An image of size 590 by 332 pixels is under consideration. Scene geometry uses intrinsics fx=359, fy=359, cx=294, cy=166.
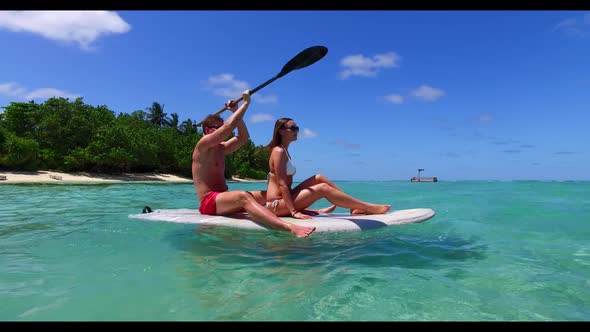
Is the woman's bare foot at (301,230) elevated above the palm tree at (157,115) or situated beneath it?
situated beneath

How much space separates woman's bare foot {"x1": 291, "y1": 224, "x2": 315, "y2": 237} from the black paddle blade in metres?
2.63

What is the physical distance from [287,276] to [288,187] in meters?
1.87

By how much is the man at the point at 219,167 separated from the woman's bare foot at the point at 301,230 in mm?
439

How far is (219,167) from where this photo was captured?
4996mm

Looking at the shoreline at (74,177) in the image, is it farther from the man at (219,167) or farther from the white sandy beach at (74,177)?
the man at (219,167)

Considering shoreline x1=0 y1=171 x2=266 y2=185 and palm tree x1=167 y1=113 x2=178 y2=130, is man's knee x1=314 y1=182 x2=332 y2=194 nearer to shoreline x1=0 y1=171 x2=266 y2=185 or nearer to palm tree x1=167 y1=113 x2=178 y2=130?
shoreline x1=0 y1=171 x2=266 y2=185

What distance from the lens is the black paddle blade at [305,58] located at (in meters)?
5.63

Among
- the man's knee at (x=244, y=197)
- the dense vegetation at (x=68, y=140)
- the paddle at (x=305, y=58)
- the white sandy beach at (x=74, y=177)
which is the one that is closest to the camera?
the man's knee at (x=244, y=197)

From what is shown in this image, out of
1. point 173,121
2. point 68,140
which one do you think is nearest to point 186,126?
point 173,121

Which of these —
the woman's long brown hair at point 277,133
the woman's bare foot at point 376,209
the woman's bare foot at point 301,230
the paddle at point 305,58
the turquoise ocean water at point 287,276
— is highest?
the paddle at point 305,58

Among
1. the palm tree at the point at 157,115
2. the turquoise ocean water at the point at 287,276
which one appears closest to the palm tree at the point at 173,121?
the palm tree at the point at 157,115

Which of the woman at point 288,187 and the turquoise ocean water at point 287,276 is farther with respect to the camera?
the woman at point 288,187
